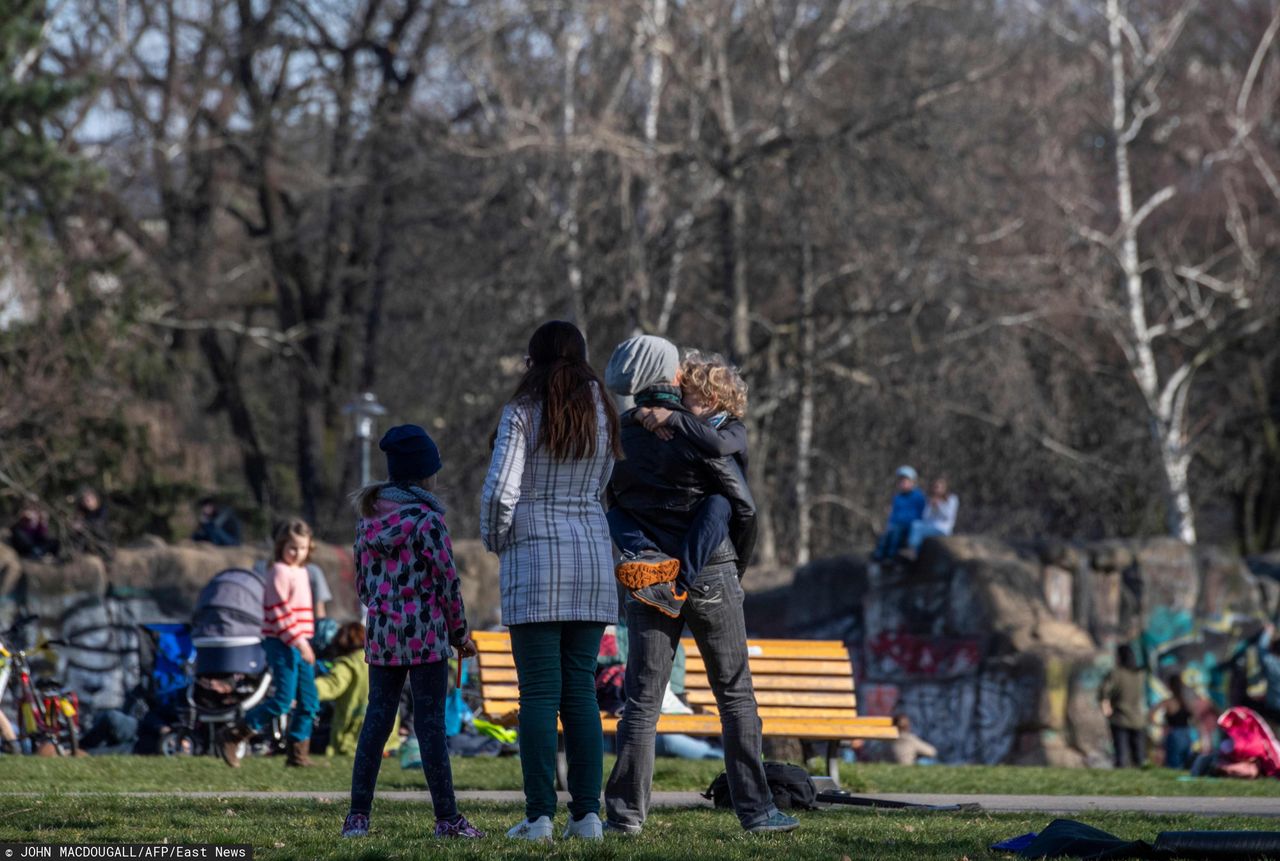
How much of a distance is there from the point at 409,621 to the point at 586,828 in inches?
39.5

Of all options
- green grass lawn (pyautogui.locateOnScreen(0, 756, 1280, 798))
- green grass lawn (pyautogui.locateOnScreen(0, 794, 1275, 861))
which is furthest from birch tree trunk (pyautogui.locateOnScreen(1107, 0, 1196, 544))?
green grass lawn (pyautogui.locateOnScreen(0, 794, 1275, 861))

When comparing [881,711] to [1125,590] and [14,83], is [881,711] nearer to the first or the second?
[1125,590]

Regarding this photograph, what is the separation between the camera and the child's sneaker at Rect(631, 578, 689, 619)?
21.8ft

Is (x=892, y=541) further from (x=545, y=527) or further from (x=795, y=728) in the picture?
(x=545, y=527)

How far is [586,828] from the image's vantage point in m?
6.52

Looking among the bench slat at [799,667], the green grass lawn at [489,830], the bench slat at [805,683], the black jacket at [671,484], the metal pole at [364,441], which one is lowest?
the green grass lawn at [489,830]

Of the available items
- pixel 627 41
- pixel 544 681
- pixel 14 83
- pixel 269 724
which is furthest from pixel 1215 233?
pixel 544 681

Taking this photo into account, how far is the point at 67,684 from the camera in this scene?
1859 cm

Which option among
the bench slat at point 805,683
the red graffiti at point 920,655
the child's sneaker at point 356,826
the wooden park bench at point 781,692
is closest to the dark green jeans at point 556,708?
the child's sneaker at point 356,826

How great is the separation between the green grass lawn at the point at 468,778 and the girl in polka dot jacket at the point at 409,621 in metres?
3.02

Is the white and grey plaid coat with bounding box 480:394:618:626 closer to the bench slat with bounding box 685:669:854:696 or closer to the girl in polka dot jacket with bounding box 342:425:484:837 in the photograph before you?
the girl in polka dot jacket with bounding box 342:425:484:837

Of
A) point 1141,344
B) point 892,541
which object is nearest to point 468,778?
point 892,541

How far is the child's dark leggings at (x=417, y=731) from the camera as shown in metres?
6.79

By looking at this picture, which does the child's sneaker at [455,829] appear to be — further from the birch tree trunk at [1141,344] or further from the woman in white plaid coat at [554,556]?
the birch tree trunk at [1141,344]
